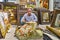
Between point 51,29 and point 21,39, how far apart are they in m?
0.25

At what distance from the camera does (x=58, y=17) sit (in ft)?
3.25

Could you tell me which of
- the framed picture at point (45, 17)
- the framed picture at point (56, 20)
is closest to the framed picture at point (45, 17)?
the framed picture at point (45, 17)

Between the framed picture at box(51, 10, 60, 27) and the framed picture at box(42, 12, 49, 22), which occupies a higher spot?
the framed picture at box(51, 10, 60, 27)

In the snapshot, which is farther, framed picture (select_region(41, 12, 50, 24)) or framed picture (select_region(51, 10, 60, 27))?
framed picture (select_region(41, 12, 50, 24))

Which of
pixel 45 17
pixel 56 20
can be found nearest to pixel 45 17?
pixel 45 17

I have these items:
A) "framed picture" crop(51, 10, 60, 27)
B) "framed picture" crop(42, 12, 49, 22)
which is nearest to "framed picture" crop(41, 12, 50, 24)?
"framed picture" crop(42, 12, 49, 22)

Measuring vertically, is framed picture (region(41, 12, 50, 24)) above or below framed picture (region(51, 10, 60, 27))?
below

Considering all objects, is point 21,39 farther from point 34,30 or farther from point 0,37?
point 0,37

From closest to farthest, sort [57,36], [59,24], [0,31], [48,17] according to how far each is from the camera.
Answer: [57,36]
[59,24]
[0,31]
[48,17]

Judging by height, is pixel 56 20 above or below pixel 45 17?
above

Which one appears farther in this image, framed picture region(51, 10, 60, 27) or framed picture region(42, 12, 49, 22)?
framed picture region(42, 12, 49, 22)

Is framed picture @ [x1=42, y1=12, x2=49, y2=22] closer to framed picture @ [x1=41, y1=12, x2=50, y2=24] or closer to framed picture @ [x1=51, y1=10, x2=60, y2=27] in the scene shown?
framed picture @ [x1=41, y1=12, x2=50, y2=24]

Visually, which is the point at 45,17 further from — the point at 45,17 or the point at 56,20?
the point at 56,20

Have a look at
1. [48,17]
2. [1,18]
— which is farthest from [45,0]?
[1,18]
